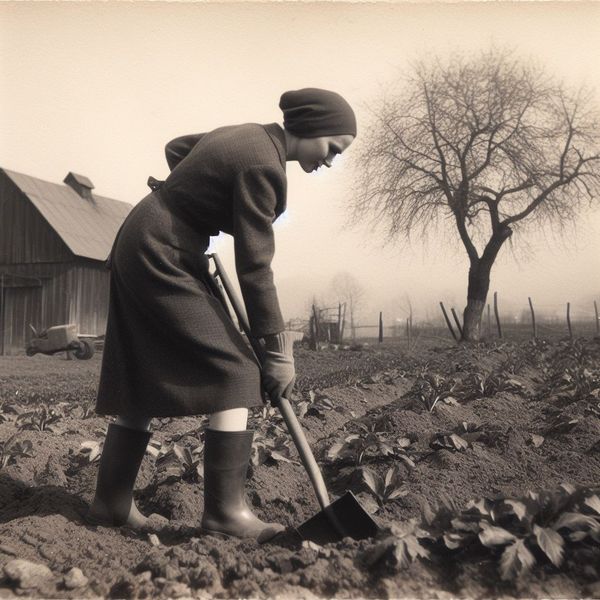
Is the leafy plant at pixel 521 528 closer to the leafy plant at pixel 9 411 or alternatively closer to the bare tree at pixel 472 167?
the leafy plant at pixel 9 411

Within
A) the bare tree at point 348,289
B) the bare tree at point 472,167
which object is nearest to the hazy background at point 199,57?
the bare tree at point 472,167

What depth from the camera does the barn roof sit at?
1650cm

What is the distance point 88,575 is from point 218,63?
330cm

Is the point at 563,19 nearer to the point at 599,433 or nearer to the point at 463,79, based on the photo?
the point at 599,433

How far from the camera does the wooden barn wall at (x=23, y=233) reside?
16.4 metres

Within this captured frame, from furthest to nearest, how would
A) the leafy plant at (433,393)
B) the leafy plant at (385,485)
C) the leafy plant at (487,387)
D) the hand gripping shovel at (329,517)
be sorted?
1. the leafy plant at (487,387)
2. the leafy plant at (433,393)
3. the leafy plant at (385,485)
4. the hand gripping shovel at (329,517)

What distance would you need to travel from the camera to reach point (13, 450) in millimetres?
3479

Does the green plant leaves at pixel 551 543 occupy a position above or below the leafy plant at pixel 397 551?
above

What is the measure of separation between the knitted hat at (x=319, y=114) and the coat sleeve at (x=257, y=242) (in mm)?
253

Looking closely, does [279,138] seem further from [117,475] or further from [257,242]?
[117,475]

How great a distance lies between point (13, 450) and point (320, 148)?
7.98 feet

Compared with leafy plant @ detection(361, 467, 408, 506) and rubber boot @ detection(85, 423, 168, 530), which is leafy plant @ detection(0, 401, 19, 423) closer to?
rubber boot @ detection(85, 423, 168, 530)

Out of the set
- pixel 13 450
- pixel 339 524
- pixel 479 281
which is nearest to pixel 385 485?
pixel 339 524

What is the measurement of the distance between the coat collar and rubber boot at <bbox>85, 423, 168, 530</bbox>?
4.07 feet
